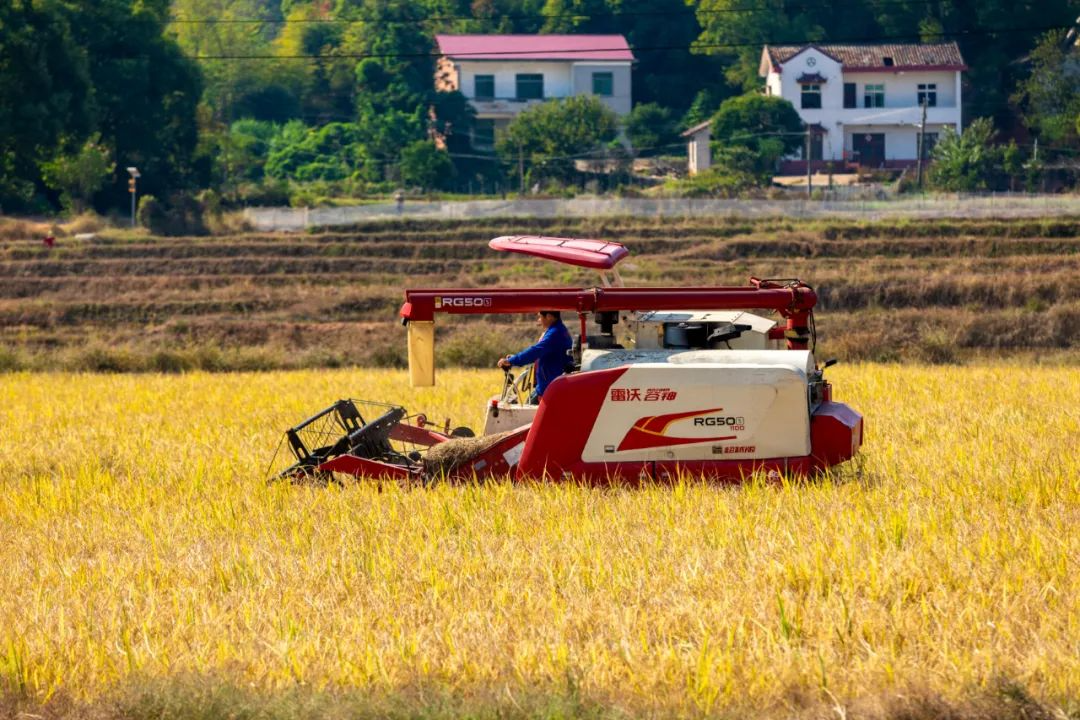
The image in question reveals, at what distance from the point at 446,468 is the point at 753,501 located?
2775 mm

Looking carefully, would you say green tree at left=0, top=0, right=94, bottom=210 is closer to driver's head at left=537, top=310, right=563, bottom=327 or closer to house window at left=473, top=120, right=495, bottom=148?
house window at left=473, top=120, right=495, bottom=148

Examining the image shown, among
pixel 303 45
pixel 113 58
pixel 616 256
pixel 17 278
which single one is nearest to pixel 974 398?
pixel 616 256

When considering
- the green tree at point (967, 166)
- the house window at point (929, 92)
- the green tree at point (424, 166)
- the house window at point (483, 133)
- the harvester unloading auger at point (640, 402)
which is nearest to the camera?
the harvester unloading auger at point (640, 402)

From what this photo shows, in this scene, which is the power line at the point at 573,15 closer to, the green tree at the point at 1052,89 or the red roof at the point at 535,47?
the red roof at the point at 535,47

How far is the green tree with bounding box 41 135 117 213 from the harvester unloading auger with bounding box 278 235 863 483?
4578cm

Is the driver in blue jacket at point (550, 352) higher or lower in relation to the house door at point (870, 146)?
lower

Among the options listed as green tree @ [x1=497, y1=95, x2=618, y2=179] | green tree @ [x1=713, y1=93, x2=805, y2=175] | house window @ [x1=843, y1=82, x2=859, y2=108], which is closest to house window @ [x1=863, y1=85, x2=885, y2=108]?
house window @ [x1=843, y1=82, x2=859, y2=108]

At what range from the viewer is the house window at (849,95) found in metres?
70.5

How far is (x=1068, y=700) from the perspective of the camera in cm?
673

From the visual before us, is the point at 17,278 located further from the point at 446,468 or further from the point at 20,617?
the point at 20,617

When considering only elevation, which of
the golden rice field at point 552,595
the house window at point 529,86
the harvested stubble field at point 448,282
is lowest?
the harvested stubble field at point 448,282

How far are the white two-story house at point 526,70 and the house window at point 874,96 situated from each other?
1215cm

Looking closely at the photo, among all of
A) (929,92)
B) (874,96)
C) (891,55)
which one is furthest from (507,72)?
(929,92)

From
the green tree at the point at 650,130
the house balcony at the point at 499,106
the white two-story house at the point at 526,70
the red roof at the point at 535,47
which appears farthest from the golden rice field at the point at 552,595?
the red roof at the point at 535,47
